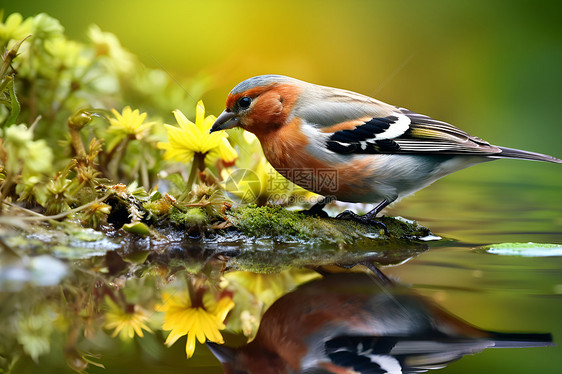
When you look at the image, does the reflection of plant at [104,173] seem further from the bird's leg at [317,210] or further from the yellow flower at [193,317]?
the bird's leg at [317,210]

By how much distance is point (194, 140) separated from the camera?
10.1 feet

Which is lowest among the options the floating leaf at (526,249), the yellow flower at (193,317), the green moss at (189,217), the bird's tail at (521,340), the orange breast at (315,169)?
the yellow flower at (193,317)

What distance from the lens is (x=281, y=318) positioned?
164cm

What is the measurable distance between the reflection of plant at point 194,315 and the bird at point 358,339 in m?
0.09

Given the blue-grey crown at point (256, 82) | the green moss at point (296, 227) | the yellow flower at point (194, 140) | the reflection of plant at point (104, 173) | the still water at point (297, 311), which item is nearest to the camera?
the still water at point (297, 311)

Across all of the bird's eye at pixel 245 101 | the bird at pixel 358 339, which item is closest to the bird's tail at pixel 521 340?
the bird at pixel 358 339

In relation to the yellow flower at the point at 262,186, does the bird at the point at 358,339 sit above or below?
below

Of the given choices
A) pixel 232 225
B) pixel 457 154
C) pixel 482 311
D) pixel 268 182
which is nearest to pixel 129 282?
pixel 232 225

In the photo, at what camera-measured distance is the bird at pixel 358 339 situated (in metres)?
1.37

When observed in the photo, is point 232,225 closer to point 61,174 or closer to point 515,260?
point 61,174

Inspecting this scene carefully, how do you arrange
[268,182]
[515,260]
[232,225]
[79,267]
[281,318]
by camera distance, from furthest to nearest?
[268,182] → [232,225] → [515,260] → [79,267] → [281,318]

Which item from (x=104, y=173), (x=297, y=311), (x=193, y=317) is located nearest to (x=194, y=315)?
(x=193, y=317)

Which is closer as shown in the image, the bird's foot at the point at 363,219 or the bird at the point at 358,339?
the bird at the point at 358,339

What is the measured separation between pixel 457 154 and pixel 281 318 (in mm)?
2205
